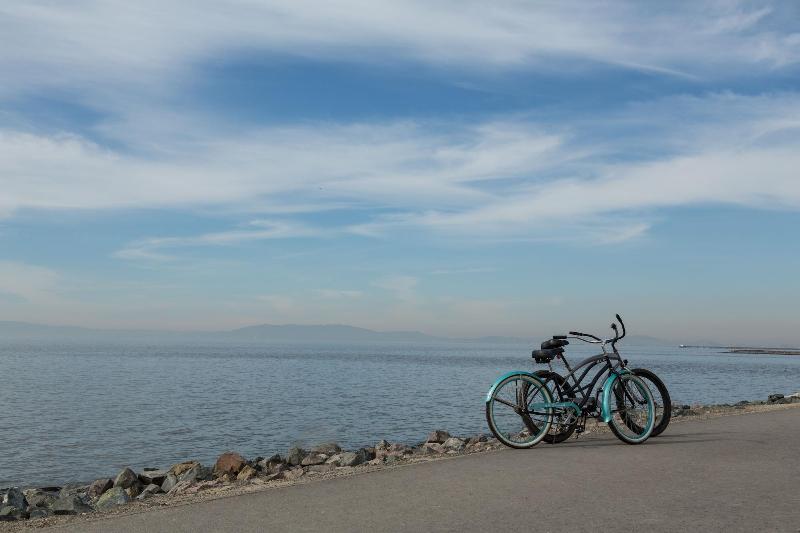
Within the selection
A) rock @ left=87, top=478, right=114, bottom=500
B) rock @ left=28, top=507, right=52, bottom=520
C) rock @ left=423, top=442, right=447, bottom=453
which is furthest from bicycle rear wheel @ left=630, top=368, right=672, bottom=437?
rock @ left=87, top=478, right=114, bottom=500

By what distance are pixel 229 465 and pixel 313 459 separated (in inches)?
71.1

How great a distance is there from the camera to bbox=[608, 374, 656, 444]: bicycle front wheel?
416 inches

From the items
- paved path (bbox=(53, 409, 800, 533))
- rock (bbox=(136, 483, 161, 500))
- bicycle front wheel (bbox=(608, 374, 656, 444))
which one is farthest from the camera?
rock (bbox=(136, 483, 161, 500))

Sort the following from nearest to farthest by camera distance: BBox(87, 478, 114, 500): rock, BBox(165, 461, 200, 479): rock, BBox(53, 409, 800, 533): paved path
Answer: BBox(53, 409, 800, 533): paved path → BBox(87, 478, 114, 500): rock → BBox(165, 461, 200, 479): rock

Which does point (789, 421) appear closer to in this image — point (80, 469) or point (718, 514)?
point (718, 514)

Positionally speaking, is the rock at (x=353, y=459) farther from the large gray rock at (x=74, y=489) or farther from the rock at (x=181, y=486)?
the large gray rock at (x=74, y=489)

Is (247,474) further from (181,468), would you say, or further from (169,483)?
(181,468)

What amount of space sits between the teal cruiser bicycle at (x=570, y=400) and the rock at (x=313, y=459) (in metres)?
5.76

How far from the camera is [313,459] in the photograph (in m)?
15.3

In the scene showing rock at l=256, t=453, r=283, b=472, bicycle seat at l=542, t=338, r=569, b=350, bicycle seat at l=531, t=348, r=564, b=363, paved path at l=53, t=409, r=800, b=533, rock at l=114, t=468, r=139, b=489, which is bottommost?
rock at l=114, t=468, r=139, b=489

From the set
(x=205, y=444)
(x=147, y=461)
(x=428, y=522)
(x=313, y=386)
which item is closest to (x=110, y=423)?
(x=205, y=444)

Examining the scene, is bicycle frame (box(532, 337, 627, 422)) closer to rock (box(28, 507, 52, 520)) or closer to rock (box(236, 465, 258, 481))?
rock (box(236, 465, 258, 481))

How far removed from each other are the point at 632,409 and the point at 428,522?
212 inches

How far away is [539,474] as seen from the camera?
8.30 meters
